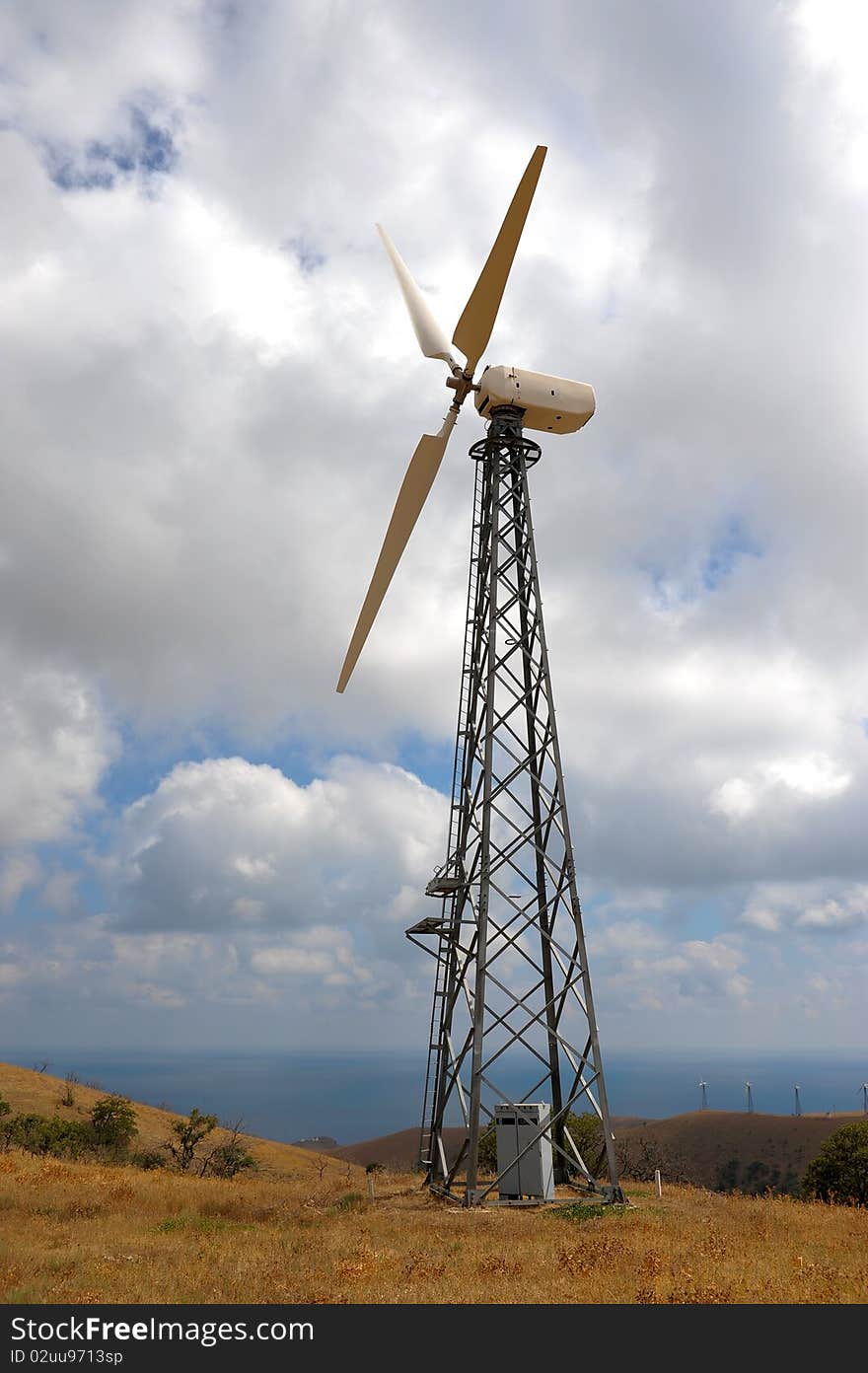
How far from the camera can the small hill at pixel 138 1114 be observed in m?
47.0

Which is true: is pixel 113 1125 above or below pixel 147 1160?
above

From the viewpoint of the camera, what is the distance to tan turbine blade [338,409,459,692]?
2556 centimetres

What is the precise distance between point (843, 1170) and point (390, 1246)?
19180mm

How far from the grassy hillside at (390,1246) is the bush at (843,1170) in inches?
235

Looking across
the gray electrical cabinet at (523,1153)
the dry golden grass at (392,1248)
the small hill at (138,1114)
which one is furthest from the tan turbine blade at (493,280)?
the small hill at (138,1114)

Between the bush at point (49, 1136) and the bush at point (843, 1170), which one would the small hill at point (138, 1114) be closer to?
the bush at point (49, 1136)

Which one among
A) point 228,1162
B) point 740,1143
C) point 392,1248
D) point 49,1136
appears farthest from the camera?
point 740,1143

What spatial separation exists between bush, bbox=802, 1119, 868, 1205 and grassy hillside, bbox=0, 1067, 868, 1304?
5962mm

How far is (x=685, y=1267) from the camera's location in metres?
14.4

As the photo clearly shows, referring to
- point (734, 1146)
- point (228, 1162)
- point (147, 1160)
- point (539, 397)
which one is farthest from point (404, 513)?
point (734, 1146)

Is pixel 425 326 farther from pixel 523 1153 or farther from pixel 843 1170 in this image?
pixel 843 1170

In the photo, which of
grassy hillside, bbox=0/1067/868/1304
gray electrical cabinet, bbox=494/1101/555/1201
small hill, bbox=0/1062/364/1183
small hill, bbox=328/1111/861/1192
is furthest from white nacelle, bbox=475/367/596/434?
small hill, bbox=328/1111/861/1192

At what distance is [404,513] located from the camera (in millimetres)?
25672
